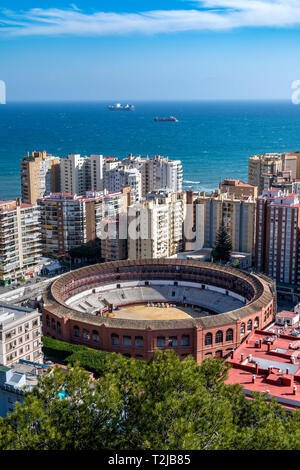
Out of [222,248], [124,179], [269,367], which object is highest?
[124,179]

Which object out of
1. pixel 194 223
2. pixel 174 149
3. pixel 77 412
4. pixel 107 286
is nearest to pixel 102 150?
pixel 174 149

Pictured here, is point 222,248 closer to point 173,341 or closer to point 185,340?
point 185,340

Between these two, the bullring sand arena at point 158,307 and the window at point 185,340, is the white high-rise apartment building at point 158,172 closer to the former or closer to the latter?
the bullring sand arena at point 158,307

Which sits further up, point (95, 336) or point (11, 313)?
point (11, 313)

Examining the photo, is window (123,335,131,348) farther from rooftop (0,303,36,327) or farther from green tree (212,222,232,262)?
green tree (212,222,232,262)

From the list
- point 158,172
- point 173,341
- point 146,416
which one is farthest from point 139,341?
point 158,172
